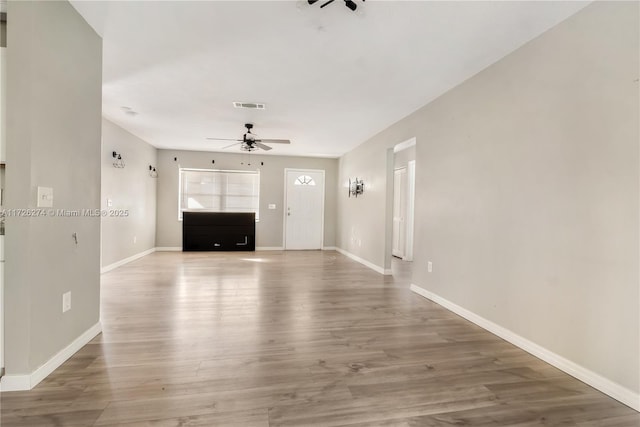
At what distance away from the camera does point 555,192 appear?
2.13 meters

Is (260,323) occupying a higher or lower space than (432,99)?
lower

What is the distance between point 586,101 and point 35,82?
3427 millimetres

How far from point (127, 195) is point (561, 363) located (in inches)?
250

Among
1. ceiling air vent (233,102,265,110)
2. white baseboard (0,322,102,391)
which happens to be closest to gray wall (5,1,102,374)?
white baseboard (0,322,102,391)

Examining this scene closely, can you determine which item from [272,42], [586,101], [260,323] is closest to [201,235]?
[260,323]

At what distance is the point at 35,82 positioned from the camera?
1.71m

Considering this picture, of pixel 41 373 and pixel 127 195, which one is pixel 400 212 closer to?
pixel 127 195

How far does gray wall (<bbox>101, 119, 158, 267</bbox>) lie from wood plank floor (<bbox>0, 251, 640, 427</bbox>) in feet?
6.37

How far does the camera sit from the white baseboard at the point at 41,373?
167cm

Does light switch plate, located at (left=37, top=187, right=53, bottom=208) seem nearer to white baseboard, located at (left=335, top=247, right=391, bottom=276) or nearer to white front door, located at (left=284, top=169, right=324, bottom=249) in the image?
white baseboard, located at (left=335, top=247, right=391, bottom=276)

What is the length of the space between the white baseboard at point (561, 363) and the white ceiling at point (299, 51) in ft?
7.84

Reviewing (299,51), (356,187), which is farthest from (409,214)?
(299,51)

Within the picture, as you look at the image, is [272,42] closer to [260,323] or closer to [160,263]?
[260,323]

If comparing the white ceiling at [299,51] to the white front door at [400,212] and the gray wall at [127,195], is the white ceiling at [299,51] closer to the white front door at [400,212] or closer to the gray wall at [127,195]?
A: the gray wall at [127,195]
